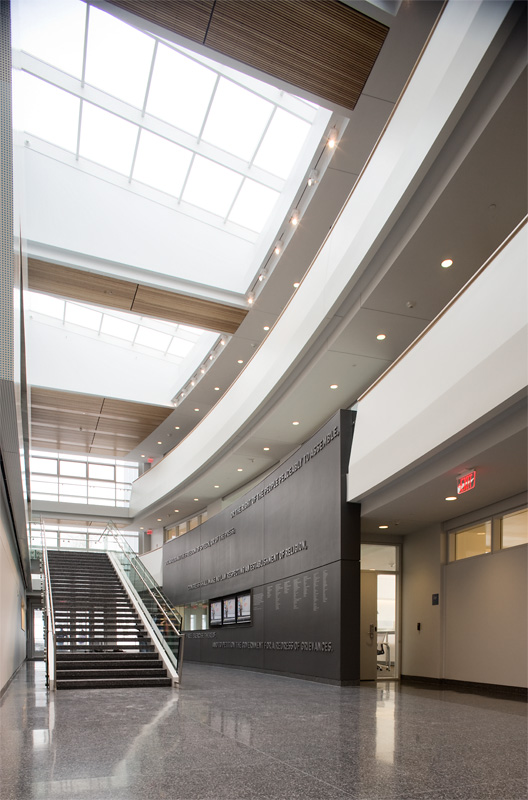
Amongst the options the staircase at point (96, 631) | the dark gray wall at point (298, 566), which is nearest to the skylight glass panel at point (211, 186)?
the dark gray wall at point (298, 566)

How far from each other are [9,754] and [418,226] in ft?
24.1

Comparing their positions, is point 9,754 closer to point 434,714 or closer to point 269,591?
point 434,714

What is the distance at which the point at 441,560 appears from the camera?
13.0 meters

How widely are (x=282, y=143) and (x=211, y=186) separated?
285cm

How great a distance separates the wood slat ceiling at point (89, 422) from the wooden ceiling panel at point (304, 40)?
50.2ft

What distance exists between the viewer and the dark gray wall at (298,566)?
1125 cm

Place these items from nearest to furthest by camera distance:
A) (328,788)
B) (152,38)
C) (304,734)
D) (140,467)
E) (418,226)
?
(328,788) < (304,734) < (418,226) < (152,38) < (140,467)

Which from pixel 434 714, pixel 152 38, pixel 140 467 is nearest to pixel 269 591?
pixel 434 714

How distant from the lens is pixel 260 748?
201 inches

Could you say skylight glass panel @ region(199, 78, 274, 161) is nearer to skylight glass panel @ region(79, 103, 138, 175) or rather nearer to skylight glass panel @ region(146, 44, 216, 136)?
skylight glass panel @ region(146, 44, 216, 136)

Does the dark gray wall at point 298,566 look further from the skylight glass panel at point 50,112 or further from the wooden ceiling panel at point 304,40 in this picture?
the skylight glass panel at point 50,112

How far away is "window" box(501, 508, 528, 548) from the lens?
10.6m

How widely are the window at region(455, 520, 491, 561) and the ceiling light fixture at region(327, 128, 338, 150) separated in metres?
7.29

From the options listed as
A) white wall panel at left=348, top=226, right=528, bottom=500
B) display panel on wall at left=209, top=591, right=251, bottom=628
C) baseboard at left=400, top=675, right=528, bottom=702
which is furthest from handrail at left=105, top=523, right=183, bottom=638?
baseboard at left=400, top=675, right=528, bottom=702
